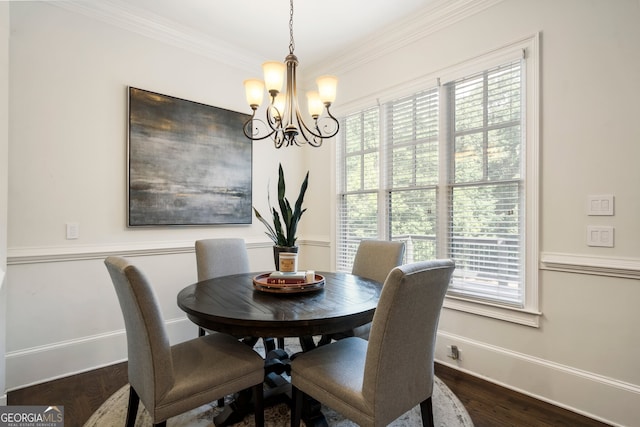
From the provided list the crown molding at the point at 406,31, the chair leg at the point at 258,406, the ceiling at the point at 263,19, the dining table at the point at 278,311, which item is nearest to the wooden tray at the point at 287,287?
the dining table at the point at 278,311

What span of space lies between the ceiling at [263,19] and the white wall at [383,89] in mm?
188

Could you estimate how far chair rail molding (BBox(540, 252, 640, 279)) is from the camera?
6.02 ft

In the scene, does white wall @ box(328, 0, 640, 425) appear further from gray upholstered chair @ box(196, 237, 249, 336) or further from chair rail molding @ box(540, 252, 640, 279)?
gray upholstered chair @ box(196, 237, 249, 336)

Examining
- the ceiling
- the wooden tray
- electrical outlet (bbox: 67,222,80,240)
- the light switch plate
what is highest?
the ceiling

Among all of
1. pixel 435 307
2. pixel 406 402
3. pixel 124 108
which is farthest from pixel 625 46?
pixel 124 108

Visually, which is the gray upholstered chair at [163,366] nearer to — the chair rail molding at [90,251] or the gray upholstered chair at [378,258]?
the gray upholstered chair at [378,258]

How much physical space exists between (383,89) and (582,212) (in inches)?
74.4

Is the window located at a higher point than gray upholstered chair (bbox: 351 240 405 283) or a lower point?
higher

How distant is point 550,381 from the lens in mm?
2107

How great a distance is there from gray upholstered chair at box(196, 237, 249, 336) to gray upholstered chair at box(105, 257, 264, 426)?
35.0 inches

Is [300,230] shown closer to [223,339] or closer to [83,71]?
[223,339]

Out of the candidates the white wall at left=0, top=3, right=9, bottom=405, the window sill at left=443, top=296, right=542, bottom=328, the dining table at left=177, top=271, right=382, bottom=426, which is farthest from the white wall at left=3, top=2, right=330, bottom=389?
the window sill at left=443, top=296, right=542, bottom=328

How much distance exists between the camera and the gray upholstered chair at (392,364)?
4.14 ft

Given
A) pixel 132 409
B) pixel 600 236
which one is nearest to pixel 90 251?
pixel 132 409
